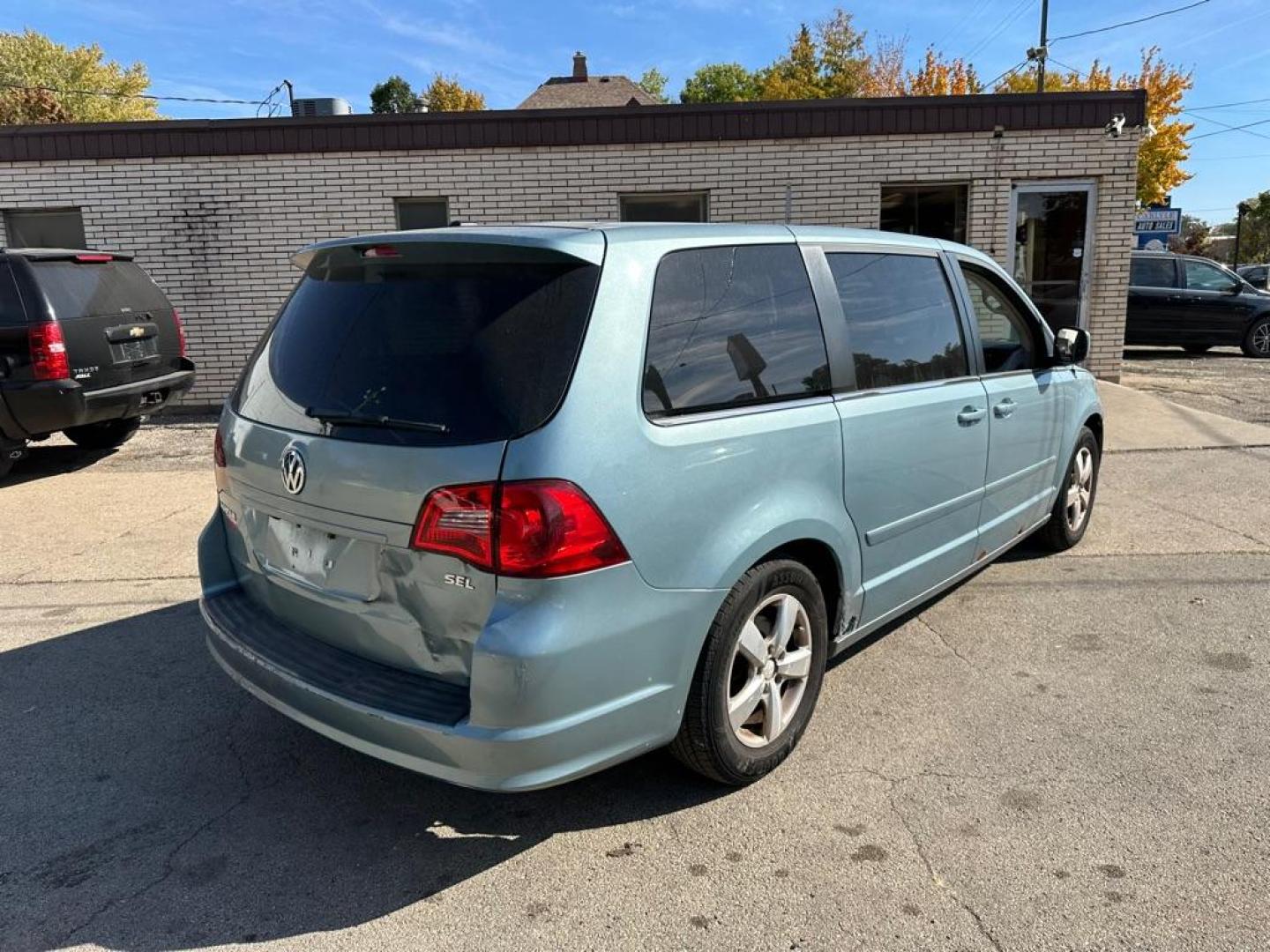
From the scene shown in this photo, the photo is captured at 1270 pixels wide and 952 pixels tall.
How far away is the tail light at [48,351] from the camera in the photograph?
696 cm

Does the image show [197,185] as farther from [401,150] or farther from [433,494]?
[433,494]

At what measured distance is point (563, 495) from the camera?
7.72ft

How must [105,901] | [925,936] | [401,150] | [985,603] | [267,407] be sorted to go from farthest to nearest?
1. [401,150]
2. [985,603]
3. [267,407]
4. [105,901]
5. [925,936]

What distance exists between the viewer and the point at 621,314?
2590mm

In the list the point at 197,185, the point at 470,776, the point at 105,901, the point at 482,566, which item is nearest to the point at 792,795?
the point at 470,776

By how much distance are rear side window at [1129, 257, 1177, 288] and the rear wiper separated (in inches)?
642

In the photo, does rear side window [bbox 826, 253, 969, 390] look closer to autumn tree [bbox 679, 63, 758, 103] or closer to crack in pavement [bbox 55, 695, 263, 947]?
crack in pavement [bbox 55, 695, 263, 947]

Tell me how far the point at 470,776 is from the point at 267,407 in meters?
1.39

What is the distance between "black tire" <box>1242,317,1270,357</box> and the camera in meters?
16.0

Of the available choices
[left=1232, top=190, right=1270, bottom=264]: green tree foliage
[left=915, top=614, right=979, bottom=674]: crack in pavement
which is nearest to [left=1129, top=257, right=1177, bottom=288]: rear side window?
[left=915, top=614, right=979, bottom=674]: crack in pavement

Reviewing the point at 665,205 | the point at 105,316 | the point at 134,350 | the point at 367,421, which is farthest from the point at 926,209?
the point at 367,421

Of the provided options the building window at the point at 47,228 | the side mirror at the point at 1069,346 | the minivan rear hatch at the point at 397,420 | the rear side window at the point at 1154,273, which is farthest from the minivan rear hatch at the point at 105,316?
the rear side window at the point at 1154,273

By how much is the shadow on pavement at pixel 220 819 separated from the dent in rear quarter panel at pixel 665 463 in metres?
0.80

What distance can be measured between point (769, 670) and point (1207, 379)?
12.9 m
